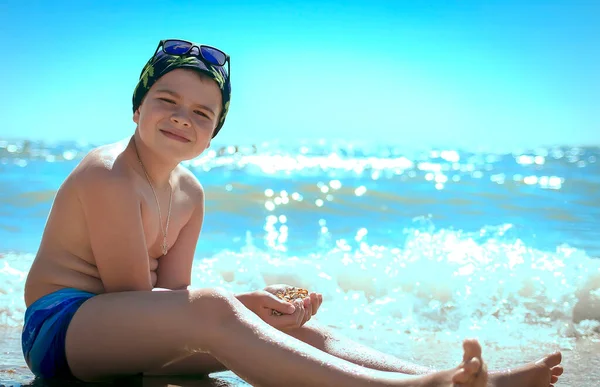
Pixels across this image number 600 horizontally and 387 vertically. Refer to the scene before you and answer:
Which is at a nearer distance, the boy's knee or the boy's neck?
the boy's knee

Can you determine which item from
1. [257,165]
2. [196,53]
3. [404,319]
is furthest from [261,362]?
[257,165]

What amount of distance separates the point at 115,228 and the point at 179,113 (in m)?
0.52

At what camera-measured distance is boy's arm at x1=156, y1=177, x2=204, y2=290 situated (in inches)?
117

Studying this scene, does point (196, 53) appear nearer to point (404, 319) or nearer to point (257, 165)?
point (404, 319)

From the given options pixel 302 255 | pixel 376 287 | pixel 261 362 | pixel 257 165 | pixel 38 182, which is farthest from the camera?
pixel 257 165

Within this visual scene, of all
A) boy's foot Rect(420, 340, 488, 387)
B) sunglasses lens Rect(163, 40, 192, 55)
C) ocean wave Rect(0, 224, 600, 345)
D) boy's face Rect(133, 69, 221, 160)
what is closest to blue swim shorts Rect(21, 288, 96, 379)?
boy's face Rect(133, 69, 221, 160)

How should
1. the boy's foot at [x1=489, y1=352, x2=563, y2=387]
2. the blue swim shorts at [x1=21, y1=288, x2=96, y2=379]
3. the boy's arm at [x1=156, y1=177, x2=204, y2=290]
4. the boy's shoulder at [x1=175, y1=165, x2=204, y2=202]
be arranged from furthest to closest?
the boy's shoulder at [x1=175, y1=165, x2=204, y2=202]
the boy's arm at [x1=156, y1=177, x2=204, y2=290]
the blue swim shorts at [x1=21, y1=288, x2=96, y2=379]
the boy's foot at [x1=489, y1=352, x2=563, y2=387]

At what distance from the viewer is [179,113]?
2.73 m

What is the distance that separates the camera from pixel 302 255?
7242 mm

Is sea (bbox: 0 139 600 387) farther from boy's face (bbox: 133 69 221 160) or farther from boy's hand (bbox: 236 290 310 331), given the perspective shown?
boy's face (bbox: 133 69 221 160)

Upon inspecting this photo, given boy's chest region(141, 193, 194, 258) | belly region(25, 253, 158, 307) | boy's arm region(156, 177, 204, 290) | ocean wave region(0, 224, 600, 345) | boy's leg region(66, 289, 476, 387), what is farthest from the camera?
ocean wave region(0, 224, 600, 345)

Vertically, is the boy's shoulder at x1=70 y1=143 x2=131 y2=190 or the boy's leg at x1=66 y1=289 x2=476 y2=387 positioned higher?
the boy's shoulder at x1=70 y1=143 x2=131 y2=190

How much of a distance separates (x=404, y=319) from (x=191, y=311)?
8.87ft

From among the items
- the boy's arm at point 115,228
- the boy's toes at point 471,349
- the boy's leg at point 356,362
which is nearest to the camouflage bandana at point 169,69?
the boy's arm at point 115,228
